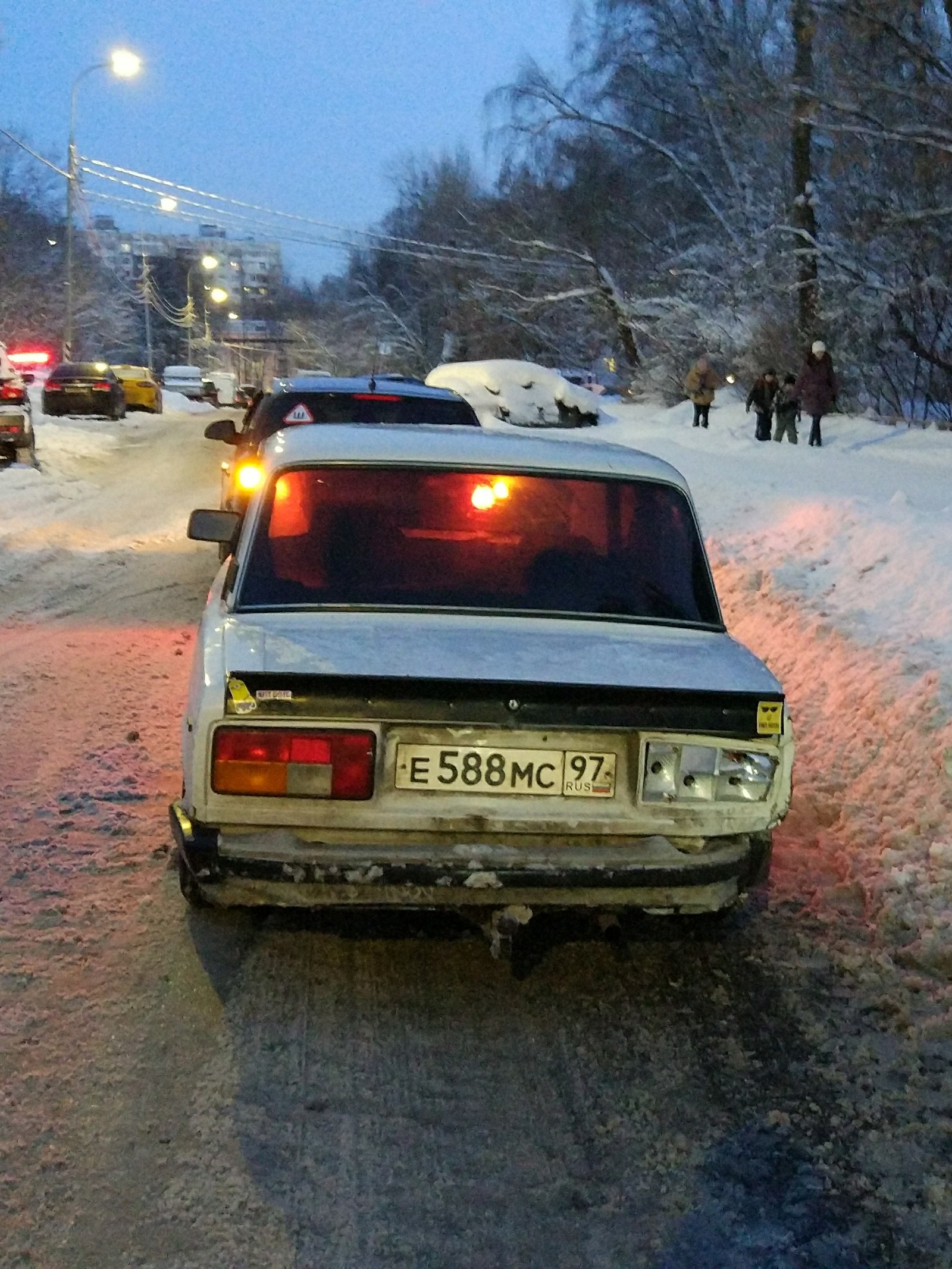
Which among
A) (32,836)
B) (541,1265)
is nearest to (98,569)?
(32,836)

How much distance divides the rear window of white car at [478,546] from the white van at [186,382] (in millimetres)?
54058

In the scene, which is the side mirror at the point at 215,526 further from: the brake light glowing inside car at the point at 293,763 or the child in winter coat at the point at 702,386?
the child in winter coat at the point at 702,386

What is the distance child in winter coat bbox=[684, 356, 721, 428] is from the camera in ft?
80.3

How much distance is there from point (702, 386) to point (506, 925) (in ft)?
71.6

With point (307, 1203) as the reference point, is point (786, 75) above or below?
above

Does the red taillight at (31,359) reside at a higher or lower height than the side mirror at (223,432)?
lower

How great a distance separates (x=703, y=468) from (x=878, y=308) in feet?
31.2

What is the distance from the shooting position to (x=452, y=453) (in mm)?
4770

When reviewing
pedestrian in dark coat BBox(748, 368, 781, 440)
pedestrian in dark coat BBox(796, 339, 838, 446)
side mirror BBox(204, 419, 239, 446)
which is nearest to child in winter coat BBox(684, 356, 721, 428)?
pedestrian in dark coat BBox(748, 368, 781, 440)

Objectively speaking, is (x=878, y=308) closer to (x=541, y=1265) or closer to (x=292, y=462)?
(x=292, y=462)

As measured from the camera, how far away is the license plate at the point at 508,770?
3.61 meters

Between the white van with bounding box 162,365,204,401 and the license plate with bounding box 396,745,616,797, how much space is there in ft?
181

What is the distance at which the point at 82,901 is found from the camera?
438cm

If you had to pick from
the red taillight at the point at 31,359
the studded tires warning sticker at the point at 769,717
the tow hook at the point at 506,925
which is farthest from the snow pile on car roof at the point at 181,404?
the studded tires warning sticker at the point at 769,717
